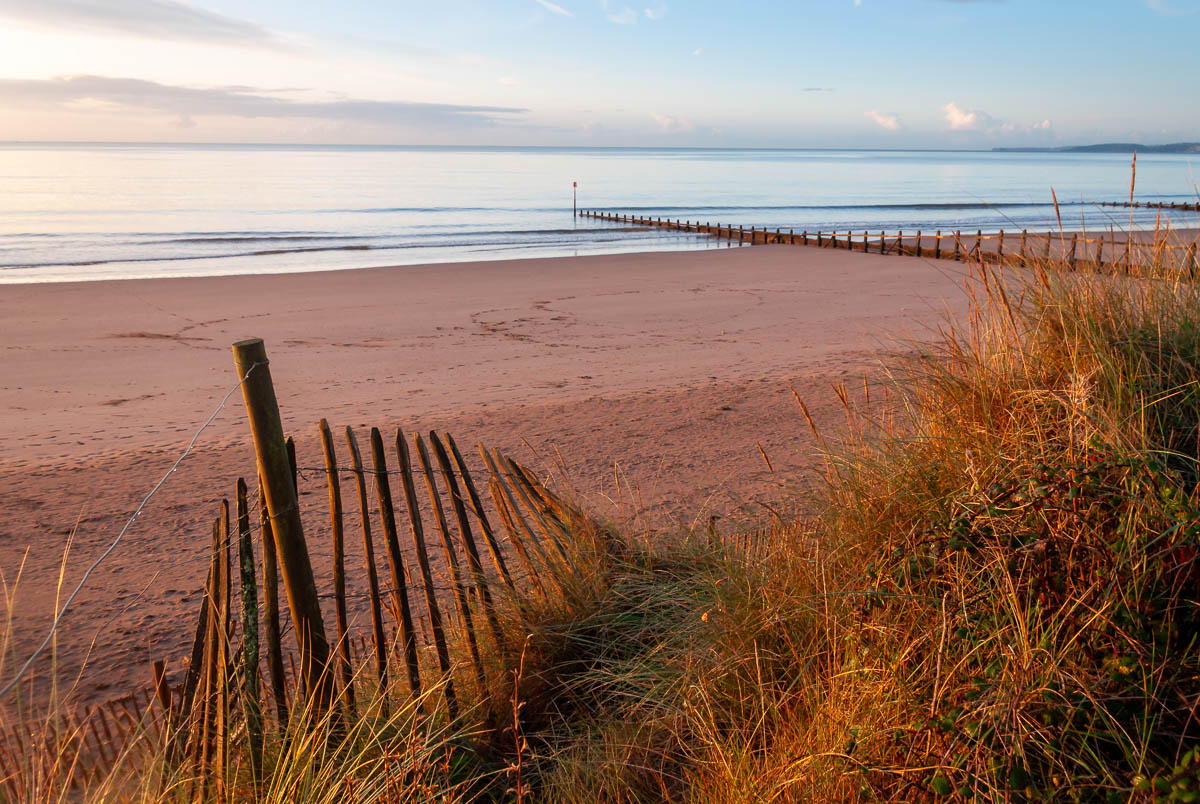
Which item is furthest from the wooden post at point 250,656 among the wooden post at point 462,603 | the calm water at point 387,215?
the calm water at point 387,215

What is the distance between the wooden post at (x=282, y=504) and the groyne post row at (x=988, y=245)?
8.73 feet

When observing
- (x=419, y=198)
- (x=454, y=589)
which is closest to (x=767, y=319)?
(x=454, y=589)

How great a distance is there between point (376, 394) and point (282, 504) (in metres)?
6.89

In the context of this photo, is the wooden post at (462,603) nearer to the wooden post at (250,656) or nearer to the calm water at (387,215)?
the wooden post at (250,656)

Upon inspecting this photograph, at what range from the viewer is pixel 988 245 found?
30.8 meters

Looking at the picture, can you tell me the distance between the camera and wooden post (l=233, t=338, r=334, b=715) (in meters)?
2.62

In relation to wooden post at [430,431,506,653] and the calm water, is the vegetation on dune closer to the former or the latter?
wooden post at [430,431,506,653]

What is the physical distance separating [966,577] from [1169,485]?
2.02ft

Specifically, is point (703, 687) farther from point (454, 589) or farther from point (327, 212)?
point (327, 212)

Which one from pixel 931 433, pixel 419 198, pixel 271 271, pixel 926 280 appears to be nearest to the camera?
pixel 931 433

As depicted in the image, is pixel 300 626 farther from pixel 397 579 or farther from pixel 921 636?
pixel 921 636

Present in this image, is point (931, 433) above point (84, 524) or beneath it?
above

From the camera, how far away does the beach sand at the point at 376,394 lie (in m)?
4.90

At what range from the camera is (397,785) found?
222 cm
